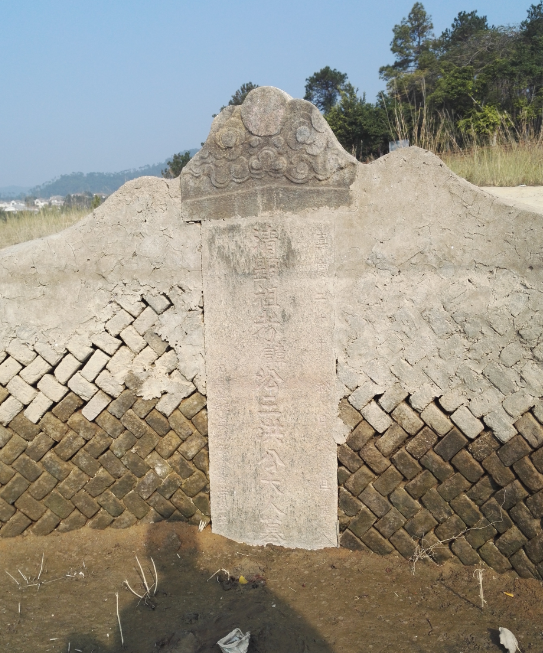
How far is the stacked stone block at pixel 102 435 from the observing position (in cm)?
367

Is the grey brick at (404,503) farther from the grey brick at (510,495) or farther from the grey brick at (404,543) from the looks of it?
the grey brick at (510,495)

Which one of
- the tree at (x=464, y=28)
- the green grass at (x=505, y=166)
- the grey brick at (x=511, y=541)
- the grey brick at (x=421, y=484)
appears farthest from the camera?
the tree at (x=464, y=28)

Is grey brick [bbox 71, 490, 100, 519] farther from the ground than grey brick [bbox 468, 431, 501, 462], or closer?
closer

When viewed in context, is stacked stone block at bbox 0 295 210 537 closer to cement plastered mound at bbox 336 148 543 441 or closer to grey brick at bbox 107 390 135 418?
grey brick at bbox 107 390 135 418

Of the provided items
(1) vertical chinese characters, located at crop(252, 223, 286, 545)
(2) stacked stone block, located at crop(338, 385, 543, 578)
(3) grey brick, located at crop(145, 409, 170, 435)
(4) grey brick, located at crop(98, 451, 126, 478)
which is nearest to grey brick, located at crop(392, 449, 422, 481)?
(2) stacked stone block, located at crop(338, 385, 543, 578)

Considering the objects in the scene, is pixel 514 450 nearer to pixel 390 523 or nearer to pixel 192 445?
pixel 390 523

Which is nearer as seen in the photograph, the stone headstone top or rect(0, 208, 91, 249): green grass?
the stone headstone top

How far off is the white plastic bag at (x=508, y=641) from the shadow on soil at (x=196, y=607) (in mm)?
903

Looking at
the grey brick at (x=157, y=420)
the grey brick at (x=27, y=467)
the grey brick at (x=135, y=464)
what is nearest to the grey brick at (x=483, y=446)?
the grey brick at (x=157, y=420)

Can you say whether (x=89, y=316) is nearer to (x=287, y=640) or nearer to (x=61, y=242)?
(x=61, y=242)

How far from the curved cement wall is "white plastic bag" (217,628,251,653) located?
36.2 inches

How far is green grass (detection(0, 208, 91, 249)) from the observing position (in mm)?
7109

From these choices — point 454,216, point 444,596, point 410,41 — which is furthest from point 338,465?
point 410,41

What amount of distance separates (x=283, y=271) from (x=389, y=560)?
76.7 inches
